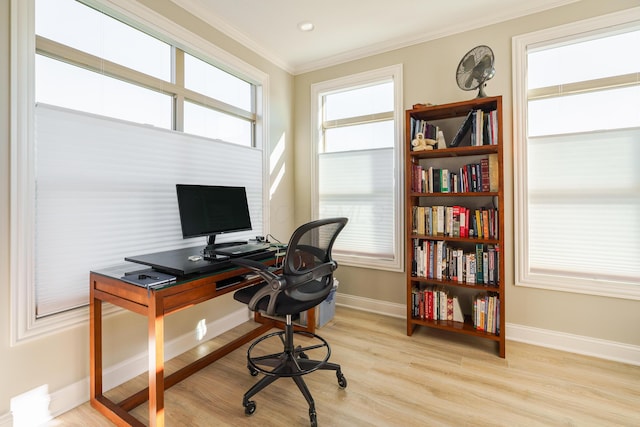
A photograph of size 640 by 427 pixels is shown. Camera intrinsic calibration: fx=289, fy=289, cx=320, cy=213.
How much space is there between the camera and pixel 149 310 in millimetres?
1362

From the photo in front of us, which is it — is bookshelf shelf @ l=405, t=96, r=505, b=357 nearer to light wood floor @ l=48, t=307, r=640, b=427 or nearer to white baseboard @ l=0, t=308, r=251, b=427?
light wood floor @ l=48, t=307, r=640, b=427

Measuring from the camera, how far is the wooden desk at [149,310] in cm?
135

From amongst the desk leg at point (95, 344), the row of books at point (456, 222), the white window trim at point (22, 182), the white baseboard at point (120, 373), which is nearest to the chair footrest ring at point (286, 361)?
the white baseboard at point (120, 373)

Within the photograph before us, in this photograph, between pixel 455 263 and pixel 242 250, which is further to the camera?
pixel 455 263

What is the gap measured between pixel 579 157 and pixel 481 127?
29.8 inches

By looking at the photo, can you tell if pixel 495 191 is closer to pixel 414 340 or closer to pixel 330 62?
pixel 414 340

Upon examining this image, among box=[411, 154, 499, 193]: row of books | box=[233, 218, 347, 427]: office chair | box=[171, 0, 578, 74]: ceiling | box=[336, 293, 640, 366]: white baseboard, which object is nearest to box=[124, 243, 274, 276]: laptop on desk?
box=[233, 218, 347, 427]: office chair

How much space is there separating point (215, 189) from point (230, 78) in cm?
131

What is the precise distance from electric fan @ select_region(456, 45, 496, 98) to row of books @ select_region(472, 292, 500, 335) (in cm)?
159

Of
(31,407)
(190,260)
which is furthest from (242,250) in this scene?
(31,407)

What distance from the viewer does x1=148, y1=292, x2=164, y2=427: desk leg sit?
1343 millimetres

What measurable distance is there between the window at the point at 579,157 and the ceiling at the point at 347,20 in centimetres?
43

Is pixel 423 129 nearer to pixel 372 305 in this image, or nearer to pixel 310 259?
pixel 310 259

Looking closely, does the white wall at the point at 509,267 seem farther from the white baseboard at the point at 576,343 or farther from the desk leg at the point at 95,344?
the desk leg at the point at 95,344
